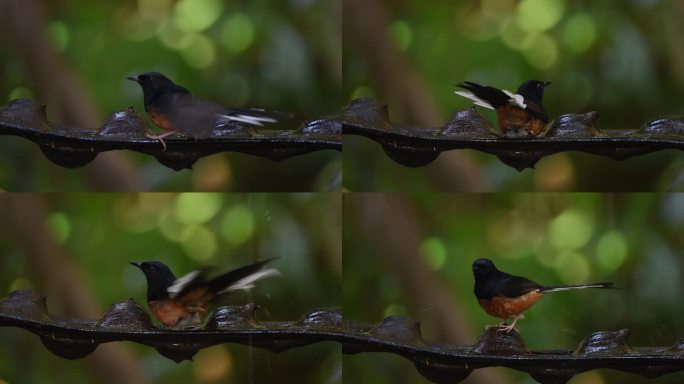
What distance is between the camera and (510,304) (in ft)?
5.83

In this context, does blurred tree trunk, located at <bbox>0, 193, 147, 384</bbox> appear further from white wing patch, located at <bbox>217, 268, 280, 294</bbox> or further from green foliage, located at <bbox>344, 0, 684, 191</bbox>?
green foliage, located at <bbox>344, 0, 684, 191</bbox>

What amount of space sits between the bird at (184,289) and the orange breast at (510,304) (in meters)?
0.48

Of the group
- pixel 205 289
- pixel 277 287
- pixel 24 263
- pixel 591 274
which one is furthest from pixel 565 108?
pixel 24 263

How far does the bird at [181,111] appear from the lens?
1.83 meters

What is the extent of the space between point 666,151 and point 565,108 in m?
0.21

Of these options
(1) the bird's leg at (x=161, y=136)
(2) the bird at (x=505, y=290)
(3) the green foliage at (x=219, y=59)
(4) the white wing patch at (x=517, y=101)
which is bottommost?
(2) the bird at (x=505, y=290)

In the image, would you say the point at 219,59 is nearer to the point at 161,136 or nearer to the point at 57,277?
the point at 161,136

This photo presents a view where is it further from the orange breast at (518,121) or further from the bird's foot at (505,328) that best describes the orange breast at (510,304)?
the orange breast at (518,121)

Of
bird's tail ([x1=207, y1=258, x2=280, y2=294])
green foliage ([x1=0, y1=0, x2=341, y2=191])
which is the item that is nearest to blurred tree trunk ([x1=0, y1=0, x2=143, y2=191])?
green foliage ([x1=0, y1=0, x2=341, y2=191])

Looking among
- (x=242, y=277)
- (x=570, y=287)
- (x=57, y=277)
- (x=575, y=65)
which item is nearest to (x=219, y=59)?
(x=242, y=277)

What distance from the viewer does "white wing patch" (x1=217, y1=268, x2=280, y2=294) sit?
6.05ft

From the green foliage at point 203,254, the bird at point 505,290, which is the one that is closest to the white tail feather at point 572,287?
the bird at point 505,290

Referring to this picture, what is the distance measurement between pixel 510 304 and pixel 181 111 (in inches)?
29.5

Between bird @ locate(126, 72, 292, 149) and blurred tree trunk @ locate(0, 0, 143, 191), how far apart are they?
0.37 ft
